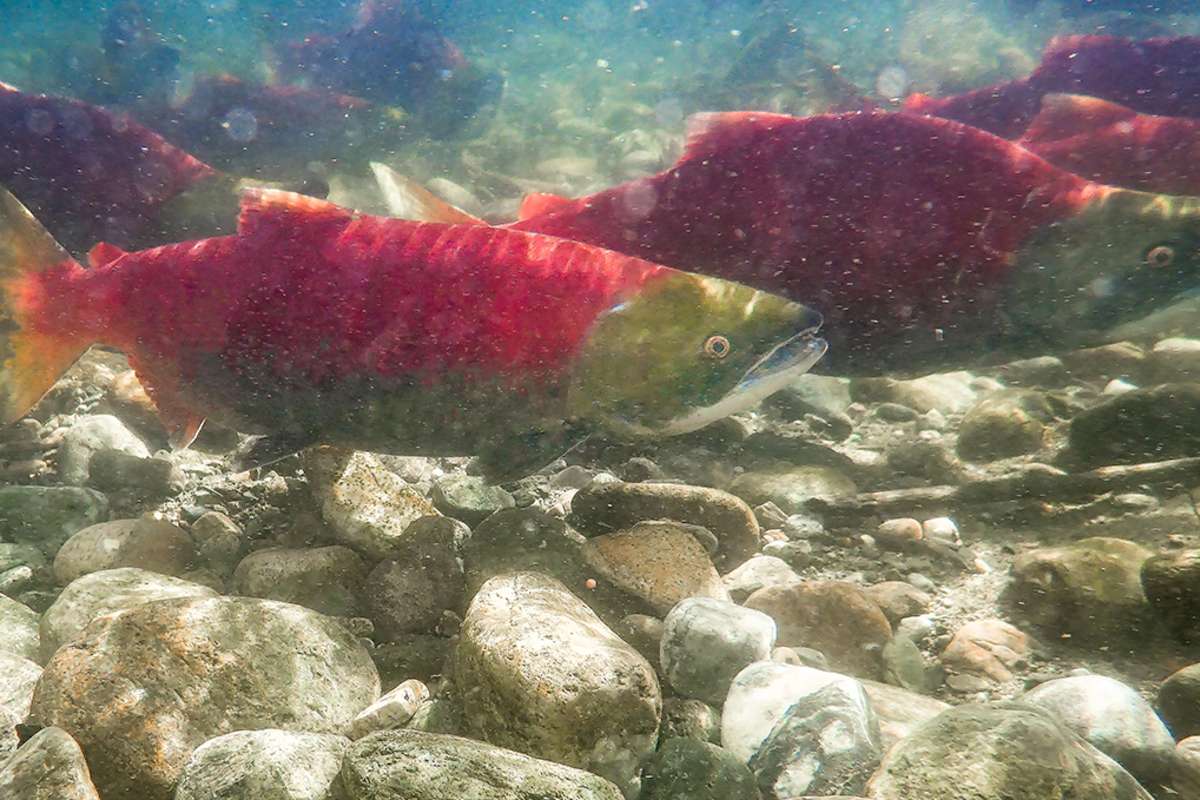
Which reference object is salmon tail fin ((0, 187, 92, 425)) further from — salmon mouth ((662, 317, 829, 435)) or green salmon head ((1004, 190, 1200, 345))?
green salmon head ((1004, 190, 1200, 345))

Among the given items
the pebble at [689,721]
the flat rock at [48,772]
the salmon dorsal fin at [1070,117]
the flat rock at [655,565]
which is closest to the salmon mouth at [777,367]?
the flat rock at [655,565]

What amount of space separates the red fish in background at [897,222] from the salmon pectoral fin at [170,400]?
1993mm

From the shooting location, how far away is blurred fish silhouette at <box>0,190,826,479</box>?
3047 millimetres

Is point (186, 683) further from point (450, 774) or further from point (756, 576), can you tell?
point (756, 576)

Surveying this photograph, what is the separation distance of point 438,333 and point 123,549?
1.69 m

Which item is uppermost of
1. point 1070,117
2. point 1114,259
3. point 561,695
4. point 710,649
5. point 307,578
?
point 1070,117

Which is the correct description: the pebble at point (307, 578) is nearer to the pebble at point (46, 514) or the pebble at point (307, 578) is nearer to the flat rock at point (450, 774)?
the pebble at point (46, 514)

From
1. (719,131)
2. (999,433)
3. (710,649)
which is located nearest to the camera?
(710,649)

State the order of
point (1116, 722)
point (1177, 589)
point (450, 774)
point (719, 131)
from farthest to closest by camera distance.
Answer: point (719, 131)
point (1177, 589)
point (1116, 722)
point (450, 774)

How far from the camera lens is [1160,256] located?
3.88 m

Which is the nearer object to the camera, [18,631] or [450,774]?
[450,774]

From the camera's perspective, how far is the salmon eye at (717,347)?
3023mm

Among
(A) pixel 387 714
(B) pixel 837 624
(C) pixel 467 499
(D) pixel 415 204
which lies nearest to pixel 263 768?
(A) pixel 387 714

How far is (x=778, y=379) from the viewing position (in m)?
3.08
